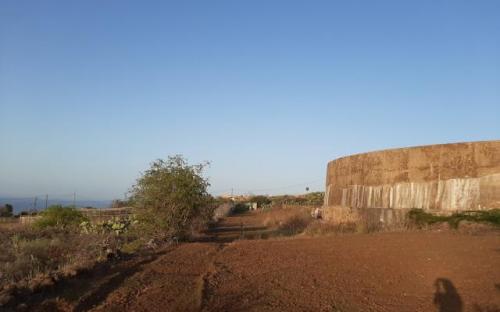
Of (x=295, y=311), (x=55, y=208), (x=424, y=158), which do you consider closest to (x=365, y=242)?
(x=424, y=158)

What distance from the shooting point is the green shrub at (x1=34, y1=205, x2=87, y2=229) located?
23.6 m

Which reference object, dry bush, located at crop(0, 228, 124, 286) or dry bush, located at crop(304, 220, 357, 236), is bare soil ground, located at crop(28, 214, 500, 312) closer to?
dry bush, located at crop(0, 228, 124, 286)

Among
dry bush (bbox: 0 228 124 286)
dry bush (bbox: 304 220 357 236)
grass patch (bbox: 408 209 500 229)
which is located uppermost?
grass patch (bbox: 408 209 500 229)

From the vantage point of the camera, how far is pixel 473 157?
16.1m

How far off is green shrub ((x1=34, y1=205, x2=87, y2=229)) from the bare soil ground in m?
12.6

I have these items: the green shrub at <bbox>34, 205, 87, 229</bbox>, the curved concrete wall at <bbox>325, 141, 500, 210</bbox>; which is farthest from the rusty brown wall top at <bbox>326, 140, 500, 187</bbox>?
the green shrub at <bbox>34, 205, 87, 229</bbox>

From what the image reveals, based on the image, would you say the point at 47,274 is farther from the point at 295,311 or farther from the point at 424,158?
the point at 424,158

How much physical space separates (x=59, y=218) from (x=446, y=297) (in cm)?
2084

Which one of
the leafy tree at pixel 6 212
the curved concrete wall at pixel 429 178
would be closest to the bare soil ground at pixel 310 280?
the curved concrete wall at pixel 429 178

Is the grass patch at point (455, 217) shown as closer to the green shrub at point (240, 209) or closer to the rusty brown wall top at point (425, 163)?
the rusty brown wall top at point (425, 163)

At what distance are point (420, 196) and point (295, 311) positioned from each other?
11.2 meters

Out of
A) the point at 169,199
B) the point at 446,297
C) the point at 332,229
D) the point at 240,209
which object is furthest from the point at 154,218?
the point at 240,209

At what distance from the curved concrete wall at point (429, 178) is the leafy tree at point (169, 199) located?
6572 mm

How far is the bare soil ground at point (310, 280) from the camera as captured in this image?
25.4 feet
